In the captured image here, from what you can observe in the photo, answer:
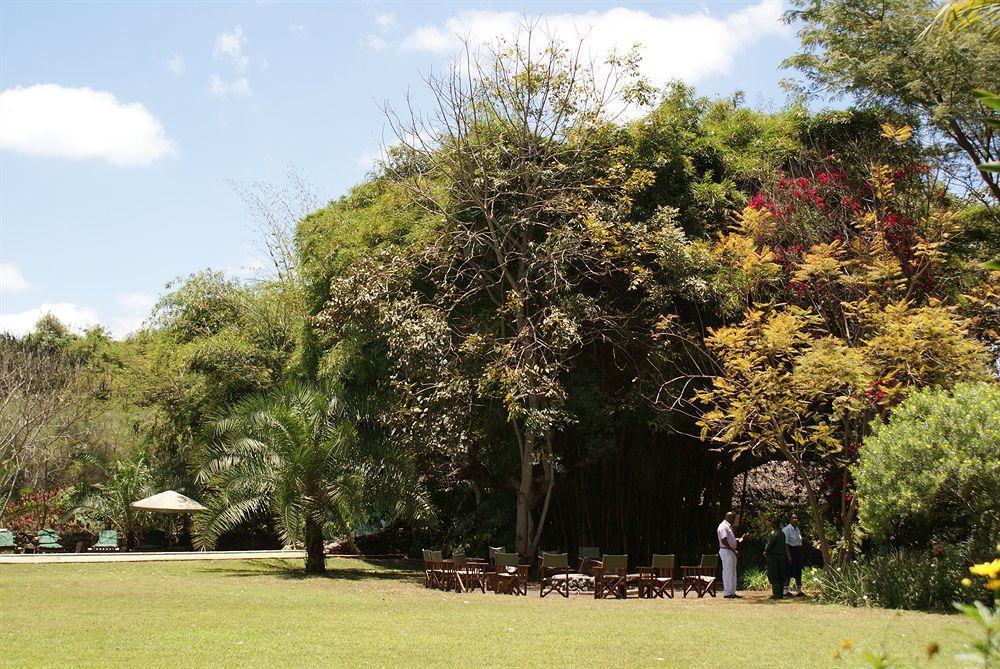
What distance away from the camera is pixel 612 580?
55.1 ft

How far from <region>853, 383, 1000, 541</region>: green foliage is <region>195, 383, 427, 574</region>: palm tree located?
954 cm

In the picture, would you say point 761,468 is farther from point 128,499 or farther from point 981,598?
point 128,499

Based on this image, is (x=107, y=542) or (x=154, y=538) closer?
(x=107, y=542)

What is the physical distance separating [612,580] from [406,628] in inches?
240

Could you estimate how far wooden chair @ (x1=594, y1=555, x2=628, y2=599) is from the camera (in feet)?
54.5

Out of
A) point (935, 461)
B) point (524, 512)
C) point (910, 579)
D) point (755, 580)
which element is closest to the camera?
point (935, 461)

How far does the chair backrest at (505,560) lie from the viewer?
56.5ft

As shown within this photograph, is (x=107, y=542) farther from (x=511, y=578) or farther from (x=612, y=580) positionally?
(x=612, y=580)

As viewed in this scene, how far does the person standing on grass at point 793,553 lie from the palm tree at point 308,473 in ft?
24.4

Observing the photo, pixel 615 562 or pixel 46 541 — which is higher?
pixel 615 562

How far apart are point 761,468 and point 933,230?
28.7 feet

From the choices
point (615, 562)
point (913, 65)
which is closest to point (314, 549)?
point (615, 562)

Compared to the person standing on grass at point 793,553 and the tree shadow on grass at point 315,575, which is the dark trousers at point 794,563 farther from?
the tree shadow on grass at point 315,575

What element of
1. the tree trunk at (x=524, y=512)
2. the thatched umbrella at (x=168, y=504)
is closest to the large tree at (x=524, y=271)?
the tree trunk at (x=524, y=512)
